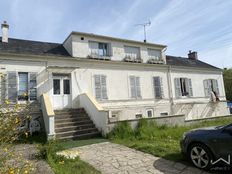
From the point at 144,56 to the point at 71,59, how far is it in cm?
627

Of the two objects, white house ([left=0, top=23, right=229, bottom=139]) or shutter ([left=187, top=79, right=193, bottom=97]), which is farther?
shutter ([left=187, top=79, right=193, bottom=97])

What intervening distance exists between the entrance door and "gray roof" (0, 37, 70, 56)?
5.84 feet

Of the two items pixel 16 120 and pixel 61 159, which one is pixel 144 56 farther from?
pixel 16 120

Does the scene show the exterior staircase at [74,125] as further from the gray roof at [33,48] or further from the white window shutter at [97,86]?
the gray roof at [33,48]

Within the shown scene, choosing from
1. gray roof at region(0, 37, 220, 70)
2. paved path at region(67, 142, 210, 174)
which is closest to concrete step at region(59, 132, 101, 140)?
paved path at region(67, 142, 210, 174)

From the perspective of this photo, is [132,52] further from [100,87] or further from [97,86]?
[97,86]

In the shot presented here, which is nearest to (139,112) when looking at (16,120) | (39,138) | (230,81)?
(39,138)

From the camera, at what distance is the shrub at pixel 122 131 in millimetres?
9125

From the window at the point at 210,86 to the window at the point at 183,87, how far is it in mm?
2234

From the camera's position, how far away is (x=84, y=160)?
239 inches

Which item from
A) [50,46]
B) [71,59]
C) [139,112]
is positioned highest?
[50,46]

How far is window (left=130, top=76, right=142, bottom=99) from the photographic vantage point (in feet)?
48.9

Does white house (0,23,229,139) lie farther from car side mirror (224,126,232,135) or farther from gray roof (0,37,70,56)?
car side mirror (224,126,232,135)

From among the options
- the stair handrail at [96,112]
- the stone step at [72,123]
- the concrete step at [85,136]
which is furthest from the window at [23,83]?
the concrete step at [85,136]
